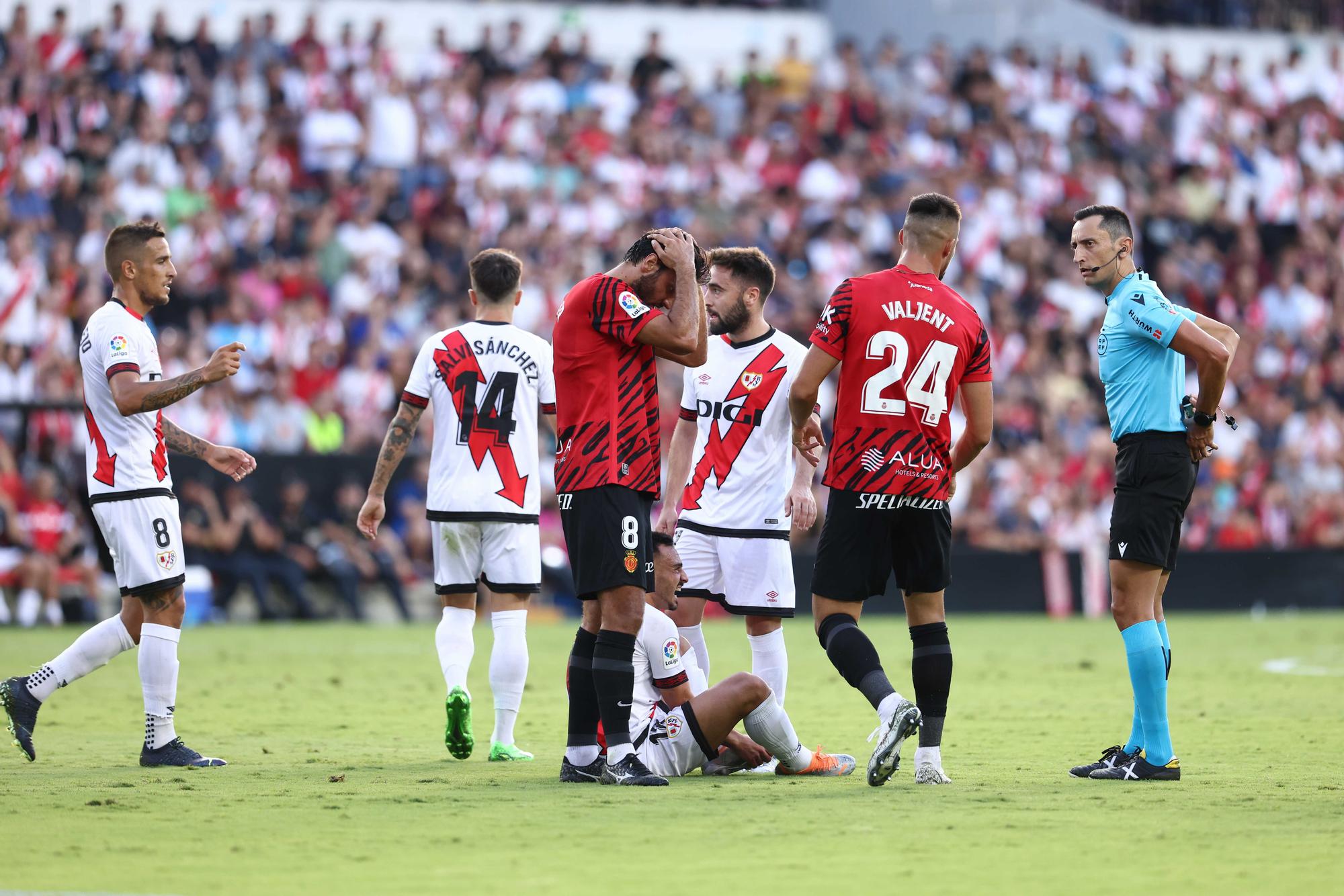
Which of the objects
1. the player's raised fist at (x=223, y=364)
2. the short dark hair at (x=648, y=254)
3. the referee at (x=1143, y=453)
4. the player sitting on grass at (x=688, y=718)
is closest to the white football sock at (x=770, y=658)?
the player sitting on grass at (x=688, y=718)

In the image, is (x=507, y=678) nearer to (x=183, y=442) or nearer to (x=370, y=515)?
(x=370, y=515)

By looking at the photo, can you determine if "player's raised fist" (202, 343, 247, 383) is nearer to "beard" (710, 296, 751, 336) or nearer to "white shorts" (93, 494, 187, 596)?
"white shorts" (93, 494, 187, 596)

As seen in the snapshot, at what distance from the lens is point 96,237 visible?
2070 cm

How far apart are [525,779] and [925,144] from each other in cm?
2277

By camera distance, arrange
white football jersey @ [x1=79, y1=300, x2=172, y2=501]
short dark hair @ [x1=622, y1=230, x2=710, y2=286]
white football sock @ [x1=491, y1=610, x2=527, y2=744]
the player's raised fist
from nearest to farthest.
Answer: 1. short dark hair @ [x1=622, y1=230, x2=710, y2=286]
2. the player's raised fist
3. white football jersey @ [x1=79, y1=300, x2=172, y2=501]
4. white football sock @ [x1=491, y1=610, x2=527, y2=744]

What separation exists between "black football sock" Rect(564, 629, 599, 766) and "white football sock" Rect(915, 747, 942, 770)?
1.50 meters

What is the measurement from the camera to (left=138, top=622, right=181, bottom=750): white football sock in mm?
8875

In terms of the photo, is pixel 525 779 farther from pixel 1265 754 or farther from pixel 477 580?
pixel 1265 754

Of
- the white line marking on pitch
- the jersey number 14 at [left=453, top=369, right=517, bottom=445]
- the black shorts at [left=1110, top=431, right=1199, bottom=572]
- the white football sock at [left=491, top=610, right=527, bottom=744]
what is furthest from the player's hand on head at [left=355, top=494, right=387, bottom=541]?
the white line marking on pitch

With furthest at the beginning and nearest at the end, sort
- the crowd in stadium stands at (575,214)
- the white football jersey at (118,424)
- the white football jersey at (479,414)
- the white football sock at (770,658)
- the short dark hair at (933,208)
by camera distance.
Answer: the crowd in stadium stands at (575,214) < the white football jersey at (479,414) < the white football sock at (770,658) < the white football jersey at (118,424) < the short dark hair at (933,208)

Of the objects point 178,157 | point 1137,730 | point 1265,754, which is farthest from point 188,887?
point 178,157

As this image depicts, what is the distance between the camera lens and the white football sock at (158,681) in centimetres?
888

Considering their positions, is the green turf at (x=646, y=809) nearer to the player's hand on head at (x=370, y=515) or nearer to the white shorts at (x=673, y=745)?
the white shorts at (x=673, y=745)

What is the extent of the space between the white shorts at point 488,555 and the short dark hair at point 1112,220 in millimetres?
3359
